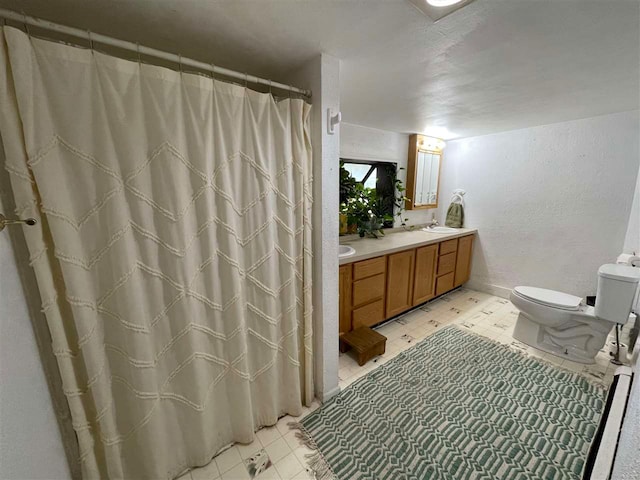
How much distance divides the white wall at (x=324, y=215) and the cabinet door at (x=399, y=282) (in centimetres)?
96

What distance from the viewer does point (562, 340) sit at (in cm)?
210

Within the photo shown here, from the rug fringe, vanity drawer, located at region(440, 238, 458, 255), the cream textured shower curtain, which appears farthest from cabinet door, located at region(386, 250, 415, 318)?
the rug fringe

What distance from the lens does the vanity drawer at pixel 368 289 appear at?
2104mm

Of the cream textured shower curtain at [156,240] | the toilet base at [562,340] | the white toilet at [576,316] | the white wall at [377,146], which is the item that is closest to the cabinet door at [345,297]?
the cream textured shower curtain at [156,240]

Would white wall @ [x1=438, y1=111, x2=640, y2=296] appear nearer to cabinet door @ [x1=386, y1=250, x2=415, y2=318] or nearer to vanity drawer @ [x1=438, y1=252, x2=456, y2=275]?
vanity drawer @ [x1=438, y1=252, x2=456, y2=275]

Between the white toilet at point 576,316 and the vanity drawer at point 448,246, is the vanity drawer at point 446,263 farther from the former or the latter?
the white toilet at point 576,316

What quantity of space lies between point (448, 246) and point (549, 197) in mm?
1171

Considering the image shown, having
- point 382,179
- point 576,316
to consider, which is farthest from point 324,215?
point 576,316

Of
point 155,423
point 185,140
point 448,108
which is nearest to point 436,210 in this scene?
point 448,108

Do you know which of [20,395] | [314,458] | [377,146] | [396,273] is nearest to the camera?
[20,395]

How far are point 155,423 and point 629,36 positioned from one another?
279 cm

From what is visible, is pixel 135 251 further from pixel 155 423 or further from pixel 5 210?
pixel 155 423

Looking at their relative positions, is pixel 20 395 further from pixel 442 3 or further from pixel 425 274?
pixel 425 274

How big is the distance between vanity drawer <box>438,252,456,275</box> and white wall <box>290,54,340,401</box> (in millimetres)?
1875
